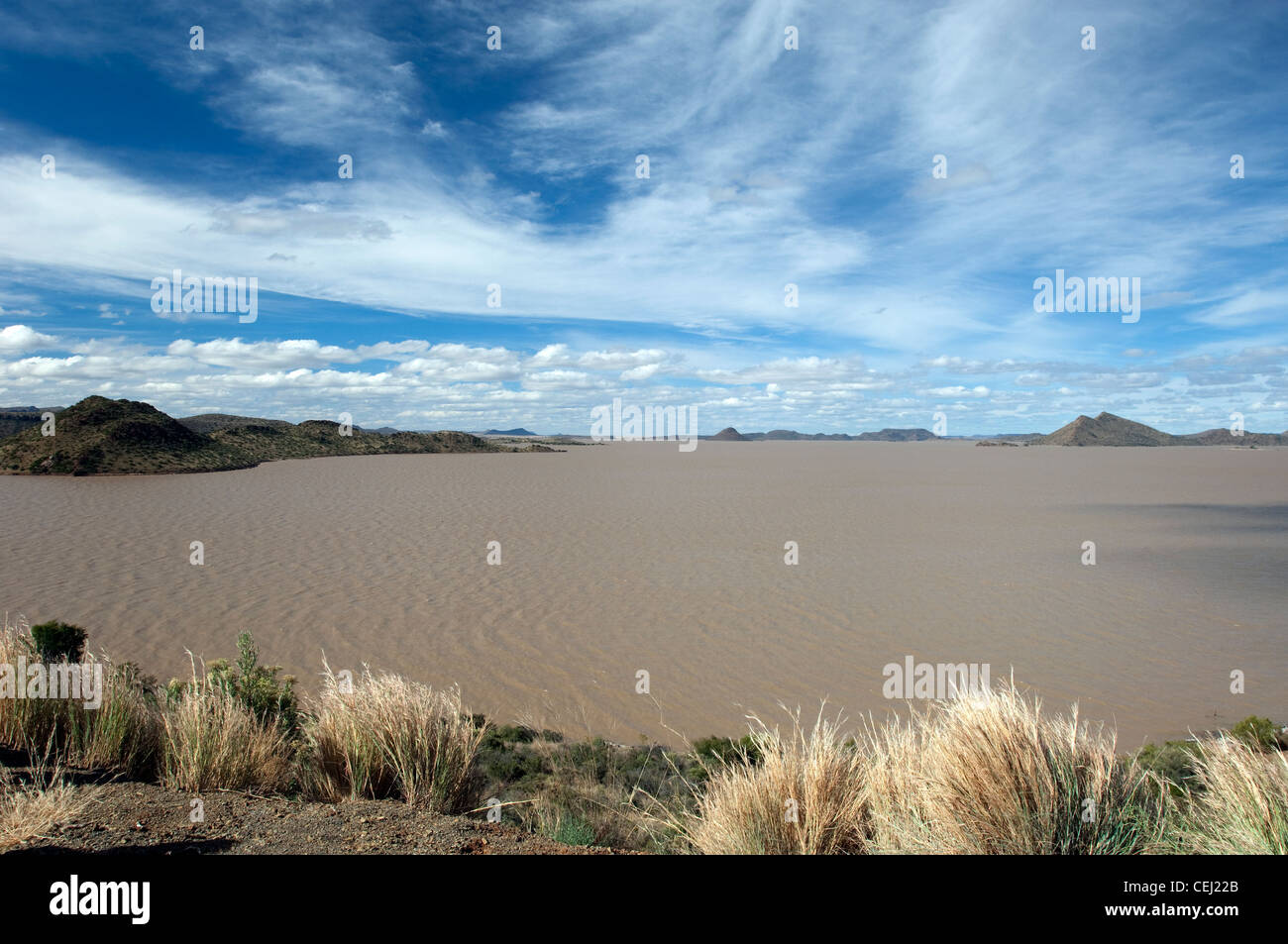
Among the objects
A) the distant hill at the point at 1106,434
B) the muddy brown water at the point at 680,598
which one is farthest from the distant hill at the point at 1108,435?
the muddy brown water at the point at 680,598

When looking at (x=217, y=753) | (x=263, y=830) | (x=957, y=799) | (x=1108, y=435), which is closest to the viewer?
(x=957, y=799)

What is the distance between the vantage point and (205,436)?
2149 inches

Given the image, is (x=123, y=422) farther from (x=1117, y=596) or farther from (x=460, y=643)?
(x=1117, y=596)

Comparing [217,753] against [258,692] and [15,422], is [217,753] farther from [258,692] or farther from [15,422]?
Answer: [15,422]

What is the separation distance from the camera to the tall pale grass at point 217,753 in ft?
14.5

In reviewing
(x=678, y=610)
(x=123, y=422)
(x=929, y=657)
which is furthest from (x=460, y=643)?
(x=123, y=422)

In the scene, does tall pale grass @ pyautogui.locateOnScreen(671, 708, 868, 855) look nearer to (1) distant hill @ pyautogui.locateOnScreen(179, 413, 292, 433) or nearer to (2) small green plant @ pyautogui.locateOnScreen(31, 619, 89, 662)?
(2) small green plant @ pyautogui.locateOnScreen(31, 619, 89, 662)

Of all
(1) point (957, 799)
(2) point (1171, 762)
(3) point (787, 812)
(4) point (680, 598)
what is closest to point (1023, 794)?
(1) point (957, 799)

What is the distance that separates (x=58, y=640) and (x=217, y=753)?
4.87 m

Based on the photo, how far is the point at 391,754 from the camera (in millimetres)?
4680

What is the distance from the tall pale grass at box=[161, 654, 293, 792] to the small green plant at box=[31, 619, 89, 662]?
3752 mm

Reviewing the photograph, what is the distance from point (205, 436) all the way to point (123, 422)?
9341 millimetres

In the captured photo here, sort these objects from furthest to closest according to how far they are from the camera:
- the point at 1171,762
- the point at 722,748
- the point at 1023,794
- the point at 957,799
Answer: the point at 722,748
the point at 1171,762
the point at 957,799
the point at 1023,794

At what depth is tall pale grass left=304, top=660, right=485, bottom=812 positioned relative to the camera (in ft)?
15.1
